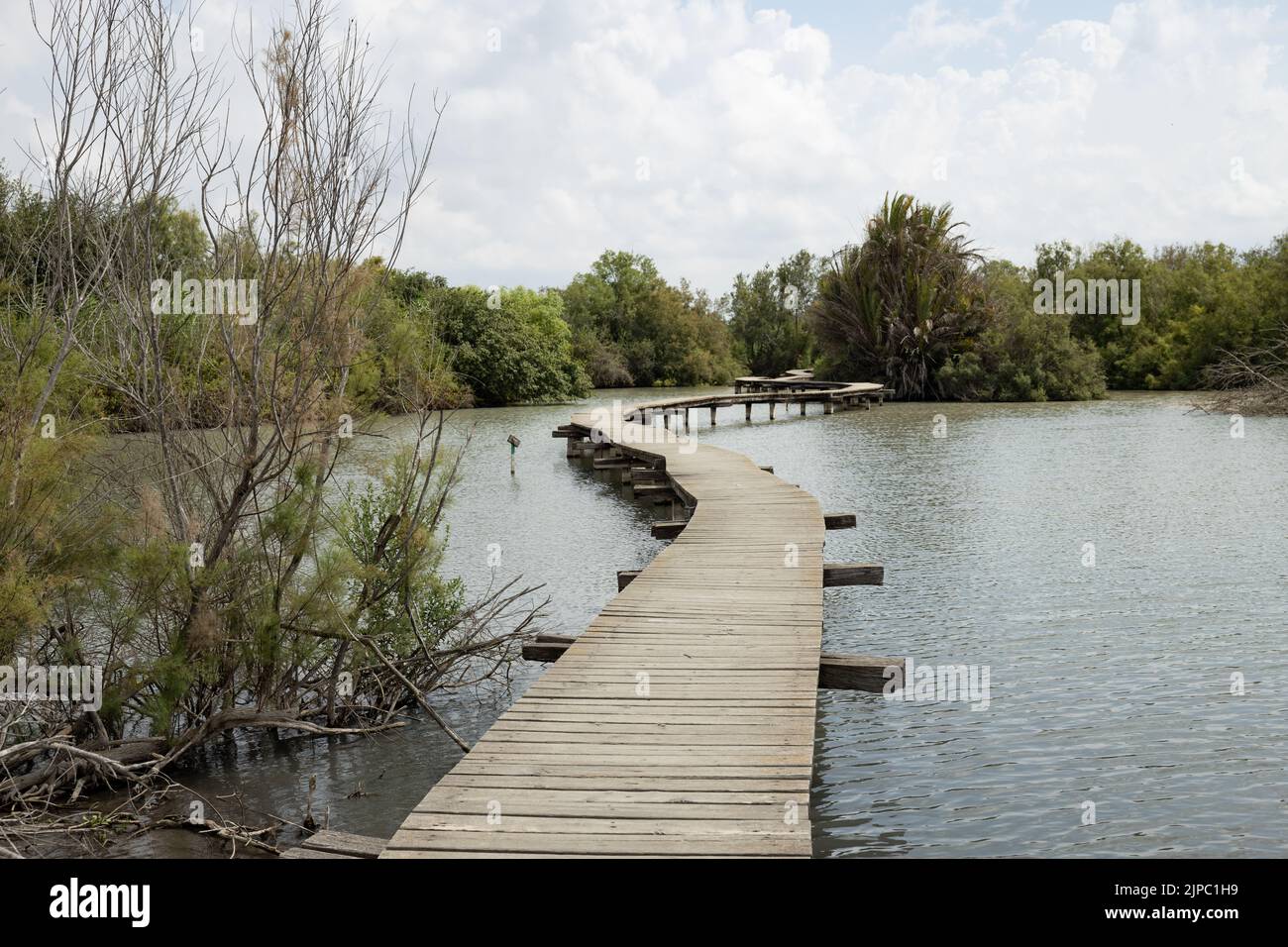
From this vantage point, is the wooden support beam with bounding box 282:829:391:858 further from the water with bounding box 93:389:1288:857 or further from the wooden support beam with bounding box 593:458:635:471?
the wooden support beam with bounding box 593:458:635:471

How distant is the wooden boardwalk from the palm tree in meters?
34.7

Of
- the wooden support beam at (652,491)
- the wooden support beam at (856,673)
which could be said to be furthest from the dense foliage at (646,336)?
the wooden support beam at (856,673)

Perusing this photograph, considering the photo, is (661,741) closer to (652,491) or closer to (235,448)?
(235,448)

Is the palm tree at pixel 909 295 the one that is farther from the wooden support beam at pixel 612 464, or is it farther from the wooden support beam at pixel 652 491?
the wooden support beam at pixel 652 491

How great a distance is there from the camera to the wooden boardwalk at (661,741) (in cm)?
380

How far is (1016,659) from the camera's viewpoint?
7.64m

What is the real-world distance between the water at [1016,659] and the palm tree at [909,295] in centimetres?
2412

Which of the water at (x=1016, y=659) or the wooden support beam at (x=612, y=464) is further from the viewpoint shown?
the wooden support beam at (x=612, y=464)

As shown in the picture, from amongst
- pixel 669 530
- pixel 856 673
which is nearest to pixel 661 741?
pixel 856 673

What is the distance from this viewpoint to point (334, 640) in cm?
680

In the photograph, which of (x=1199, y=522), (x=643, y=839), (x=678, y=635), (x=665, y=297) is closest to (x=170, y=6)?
(x=678, y=635)

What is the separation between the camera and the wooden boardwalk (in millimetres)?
3799

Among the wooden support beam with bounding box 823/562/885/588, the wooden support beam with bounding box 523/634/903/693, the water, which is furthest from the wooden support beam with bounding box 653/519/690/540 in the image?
the wooden support beam with bounding box 523/634/903/693
